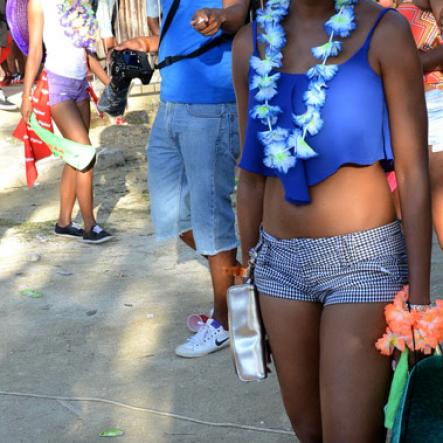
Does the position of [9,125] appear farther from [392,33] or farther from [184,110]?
[392,33]

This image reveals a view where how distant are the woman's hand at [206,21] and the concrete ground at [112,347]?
1.65 m

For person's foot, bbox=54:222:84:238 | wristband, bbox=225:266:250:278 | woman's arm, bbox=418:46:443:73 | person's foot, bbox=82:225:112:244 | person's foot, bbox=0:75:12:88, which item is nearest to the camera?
wristband, bbox=225:266:250:278

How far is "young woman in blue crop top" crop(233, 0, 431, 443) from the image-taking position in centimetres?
268

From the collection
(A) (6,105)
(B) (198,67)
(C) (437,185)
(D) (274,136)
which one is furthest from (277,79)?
(A) (6,105)

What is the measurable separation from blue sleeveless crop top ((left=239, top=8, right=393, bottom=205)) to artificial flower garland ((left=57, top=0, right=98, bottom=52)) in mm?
4425

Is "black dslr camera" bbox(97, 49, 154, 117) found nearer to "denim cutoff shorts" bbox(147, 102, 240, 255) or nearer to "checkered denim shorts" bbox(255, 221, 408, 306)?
"denim cutoff shorts" bbox(147, 102, 240, 255)

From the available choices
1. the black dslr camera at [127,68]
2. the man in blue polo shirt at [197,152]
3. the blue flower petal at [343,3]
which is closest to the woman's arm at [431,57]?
the man in blue polo shirt at [197,152]

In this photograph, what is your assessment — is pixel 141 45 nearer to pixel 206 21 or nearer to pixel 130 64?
pixel 130 64

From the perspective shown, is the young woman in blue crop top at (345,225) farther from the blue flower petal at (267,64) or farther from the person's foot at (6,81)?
the person's foot at (6,81)

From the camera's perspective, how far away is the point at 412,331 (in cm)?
261

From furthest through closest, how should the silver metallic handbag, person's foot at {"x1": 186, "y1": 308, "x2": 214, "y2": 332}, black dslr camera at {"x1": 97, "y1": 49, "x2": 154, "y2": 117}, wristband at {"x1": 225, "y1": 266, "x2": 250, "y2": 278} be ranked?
person's foot at {"x1": 186, "y1": 308, "x2": 214, "y2": 332}, black dslr camera at {"x1": 97, "y1": 49, "x2": 154, "y2": 117}, wristband at {"x1": 225, "y1": 266, "x2": 250, "y2": 278}, the silver metallic handbag

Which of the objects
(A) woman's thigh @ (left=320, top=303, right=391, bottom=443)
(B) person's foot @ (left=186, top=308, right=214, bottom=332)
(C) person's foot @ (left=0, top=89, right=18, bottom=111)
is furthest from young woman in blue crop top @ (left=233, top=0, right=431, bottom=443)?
(C) person's foot @ (left=0, top=89, right=18, bottom=111)

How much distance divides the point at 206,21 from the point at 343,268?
157cm

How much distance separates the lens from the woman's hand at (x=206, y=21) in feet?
12.9
